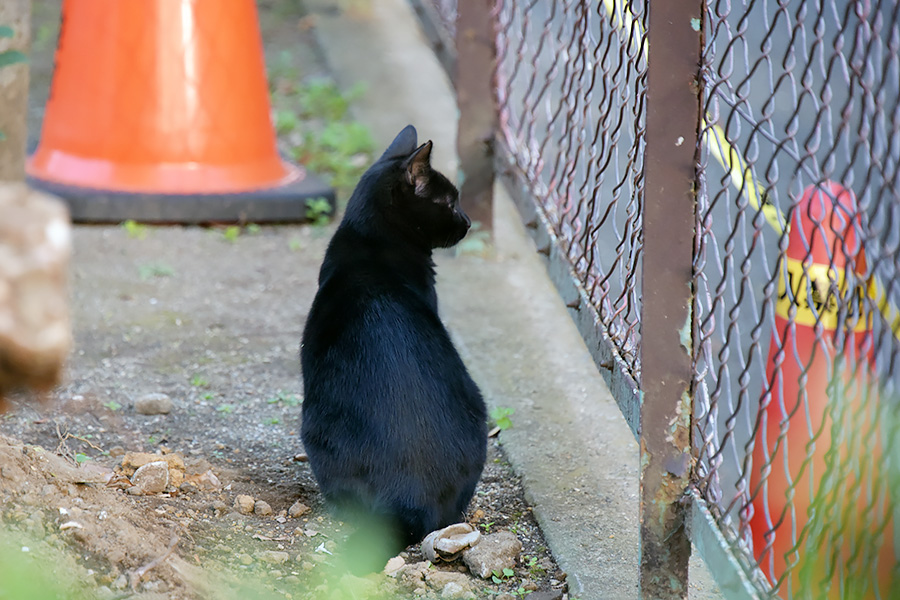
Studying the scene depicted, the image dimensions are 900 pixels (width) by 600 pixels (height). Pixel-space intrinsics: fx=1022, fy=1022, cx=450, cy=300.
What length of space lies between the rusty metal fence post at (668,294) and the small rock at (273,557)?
2.55 feet

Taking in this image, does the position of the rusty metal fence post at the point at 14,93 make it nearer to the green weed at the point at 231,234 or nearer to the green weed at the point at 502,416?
the green weed at the point at 231,234

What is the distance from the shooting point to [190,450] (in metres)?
2.82

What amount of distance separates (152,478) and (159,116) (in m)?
2.26

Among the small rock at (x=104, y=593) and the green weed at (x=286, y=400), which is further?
the green weed at (x=286, y=400)

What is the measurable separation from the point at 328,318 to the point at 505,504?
687 mm

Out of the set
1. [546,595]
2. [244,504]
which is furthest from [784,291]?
[244,504]

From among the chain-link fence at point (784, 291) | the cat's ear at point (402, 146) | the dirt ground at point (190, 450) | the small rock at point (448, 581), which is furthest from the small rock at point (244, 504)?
the cat's ear at point (402, 146)

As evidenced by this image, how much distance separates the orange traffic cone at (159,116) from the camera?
4.23 m

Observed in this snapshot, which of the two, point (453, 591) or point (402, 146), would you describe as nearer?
point (453, 591)

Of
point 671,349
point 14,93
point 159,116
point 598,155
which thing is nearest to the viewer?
point 671,349

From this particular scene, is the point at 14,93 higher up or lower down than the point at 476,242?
higher up

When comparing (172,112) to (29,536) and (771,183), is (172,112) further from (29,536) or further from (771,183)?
(771,183)

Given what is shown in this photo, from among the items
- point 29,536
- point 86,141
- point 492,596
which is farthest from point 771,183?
Result: point 86,141

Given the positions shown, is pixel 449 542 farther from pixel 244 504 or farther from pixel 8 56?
pixel 8 56
